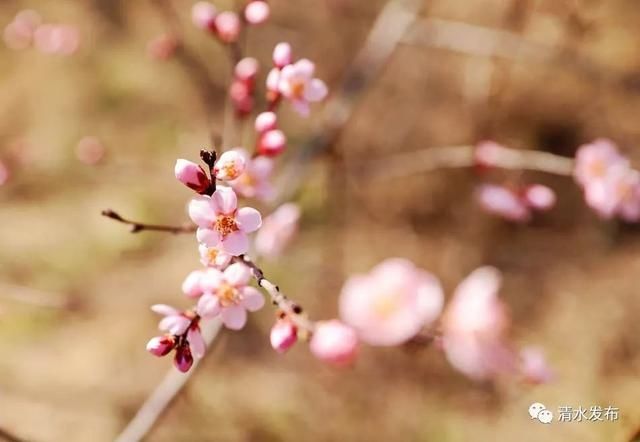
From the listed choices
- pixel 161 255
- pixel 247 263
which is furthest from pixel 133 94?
pixel 247 263

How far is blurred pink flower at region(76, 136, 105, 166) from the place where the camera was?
9.04 ft

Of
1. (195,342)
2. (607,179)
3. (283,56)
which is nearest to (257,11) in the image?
(283,56)

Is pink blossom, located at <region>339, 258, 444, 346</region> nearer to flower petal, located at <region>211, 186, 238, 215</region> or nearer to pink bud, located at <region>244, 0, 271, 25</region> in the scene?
flower petal, located at <region>211, 186, 238, 215</region>

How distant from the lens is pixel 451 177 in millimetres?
2623

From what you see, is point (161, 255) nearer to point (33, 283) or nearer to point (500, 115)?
point (33, 283)

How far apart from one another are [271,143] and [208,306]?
0.48 meters

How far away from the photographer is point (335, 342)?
114cm

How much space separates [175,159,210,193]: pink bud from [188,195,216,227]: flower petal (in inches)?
1.1

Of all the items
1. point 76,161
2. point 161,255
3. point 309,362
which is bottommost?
point 309,362

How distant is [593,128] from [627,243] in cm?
54

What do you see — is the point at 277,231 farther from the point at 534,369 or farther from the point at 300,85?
the point at 534,369

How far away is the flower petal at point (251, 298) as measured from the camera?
1232mm

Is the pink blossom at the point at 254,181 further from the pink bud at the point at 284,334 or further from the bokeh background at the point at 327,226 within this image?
the bokeh background at the point at 327,226

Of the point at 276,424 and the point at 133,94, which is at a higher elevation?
the point at 133,94
